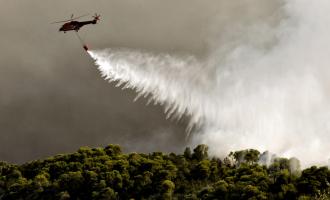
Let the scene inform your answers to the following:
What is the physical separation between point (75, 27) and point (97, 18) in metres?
6.03

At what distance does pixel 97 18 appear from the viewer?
7229 inches

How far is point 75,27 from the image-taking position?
7224 inches
